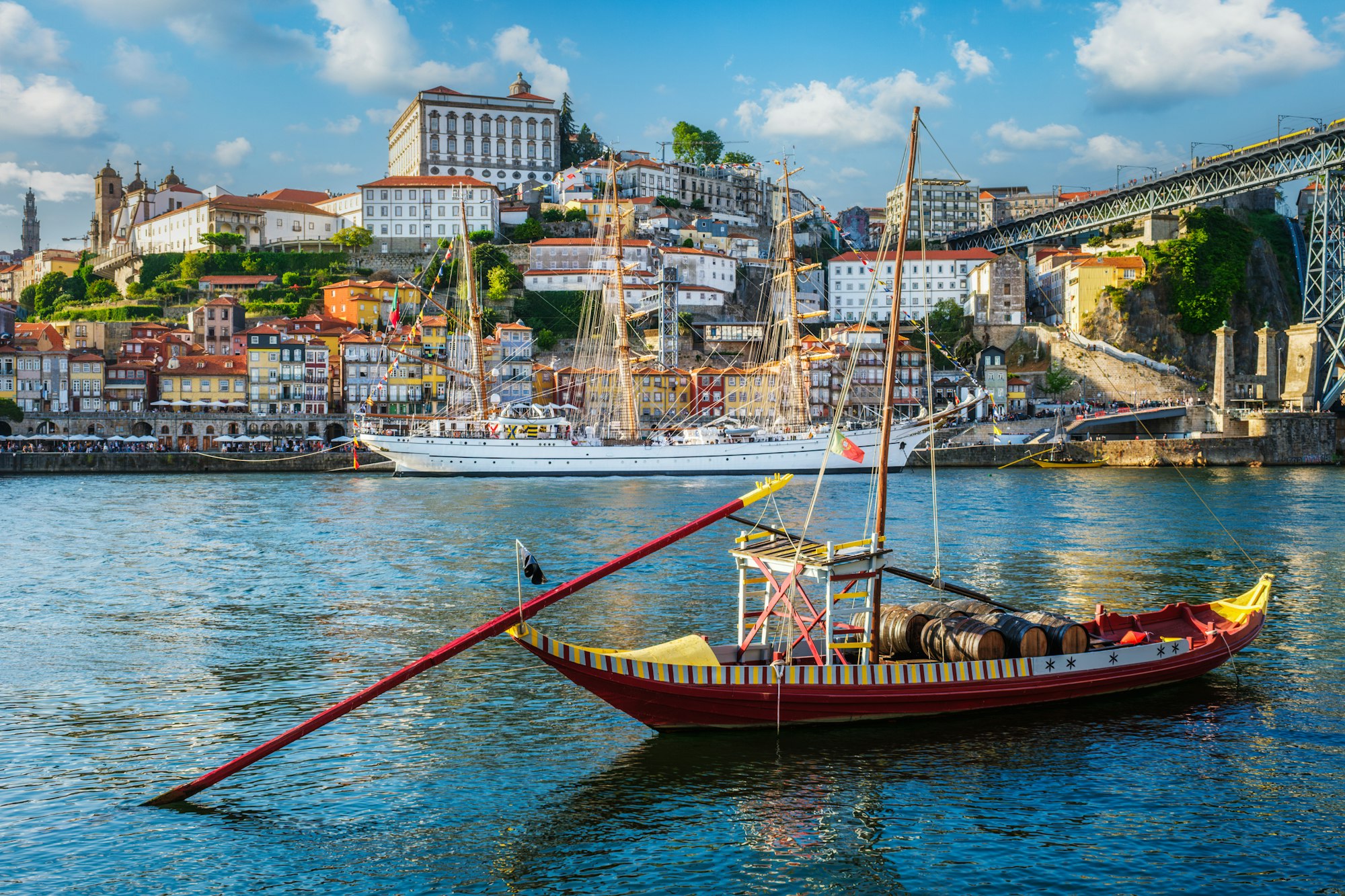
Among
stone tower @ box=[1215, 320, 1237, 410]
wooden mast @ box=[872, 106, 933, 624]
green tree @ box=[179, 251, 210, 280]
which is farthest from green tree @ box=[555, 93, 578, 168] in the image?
wooden mast @ box=[872, 106, 933, 624]

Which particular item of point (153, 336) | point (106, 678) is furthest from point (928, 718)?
point (153, 336)

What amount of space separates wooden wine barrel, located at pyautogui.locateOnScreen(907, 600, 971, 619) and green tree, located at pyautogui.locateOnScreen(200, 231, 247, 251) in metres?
112

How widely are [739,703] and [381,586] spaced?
16.1m

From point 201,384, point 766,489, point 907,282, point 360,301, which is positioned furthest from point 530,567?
point 907,282

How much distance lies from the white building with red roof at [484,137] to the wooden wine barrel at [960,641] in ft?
400

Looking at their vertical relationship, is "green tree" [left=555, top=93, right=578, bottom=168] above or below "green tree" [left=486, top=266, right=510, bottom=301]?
above

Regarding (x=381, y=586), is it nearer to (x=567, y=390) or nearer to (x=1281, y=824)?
(x=1281, y=824)

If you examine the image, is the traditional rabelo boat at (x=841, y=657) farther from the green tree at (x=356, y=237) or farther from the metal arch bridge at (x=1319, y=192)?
the green tree at (x=356, y=237)

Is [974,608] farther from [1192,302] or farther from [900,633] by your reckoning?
[1192,302]

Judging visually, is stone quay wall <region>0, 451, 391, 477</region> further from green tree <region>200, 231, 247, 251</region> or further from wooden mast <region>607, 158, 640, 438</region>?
green tree <region>200, 231, 247, 251</region>

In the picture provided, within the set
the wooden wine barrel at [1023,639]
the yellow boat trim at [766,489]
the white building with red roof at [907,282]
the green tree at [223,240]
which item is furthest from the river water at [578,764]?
the green tree at [223,240]

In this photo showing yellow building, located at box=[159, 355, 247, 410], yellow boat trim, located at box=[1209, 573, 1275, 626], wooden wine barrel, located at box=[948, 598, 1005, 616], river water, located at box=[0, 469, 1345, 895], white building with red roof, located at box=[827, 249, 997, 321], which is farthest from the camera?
white building with red roof, located at box=[827, 249, 997, 321]

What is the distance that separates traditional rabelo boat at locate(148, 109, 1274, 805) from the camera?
14859 millimetres

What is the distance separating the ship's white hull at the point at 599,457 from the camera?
73875mm
